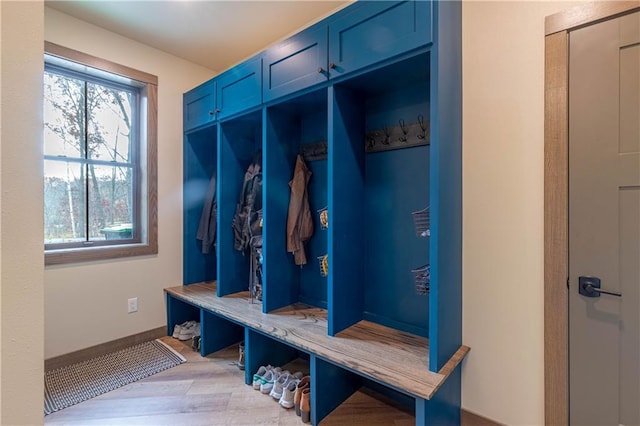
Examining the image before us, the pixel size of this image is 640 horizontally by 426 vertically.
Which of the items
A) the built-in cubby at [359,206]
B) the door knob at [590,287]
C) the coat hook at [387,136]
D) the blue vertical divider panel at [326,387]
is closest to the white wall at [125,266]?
the built-in cubby at [359,206]

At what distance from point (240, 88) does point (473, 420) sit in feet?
8.53

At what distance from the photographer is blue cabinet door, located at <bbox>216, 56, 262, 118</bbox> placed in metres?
2.11

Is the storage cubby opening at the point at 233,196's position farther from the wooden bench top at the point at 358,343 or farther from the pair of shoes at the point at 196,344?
the pair of shoes at the point at 196,344

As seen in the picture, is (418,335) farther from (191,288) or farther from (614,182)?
(191,288)

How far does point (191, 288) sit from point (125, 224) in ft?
2.69

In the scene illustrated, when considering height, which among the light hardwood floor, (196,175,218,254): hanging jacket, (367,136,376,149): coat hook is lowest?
the light hardwood floor

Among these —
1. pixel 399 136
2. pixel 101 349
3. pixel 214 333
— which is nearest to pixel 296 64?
pixel 399 136

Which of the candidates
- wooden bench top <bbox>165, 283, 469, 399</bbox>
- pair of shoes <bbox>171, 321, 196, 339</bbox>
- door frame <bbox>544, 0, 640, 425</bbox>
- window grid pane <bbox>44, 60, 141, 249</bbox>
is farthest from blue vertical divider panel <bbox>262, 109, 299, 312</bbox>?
door frame <bbox>544, 0, 640, 425</bbox>

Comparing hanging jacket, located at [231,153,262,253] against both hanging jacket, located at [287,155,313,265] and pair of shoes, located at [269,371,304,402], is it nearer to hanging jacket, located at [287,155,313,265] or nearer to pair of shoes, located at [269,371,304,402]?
hanging jacket, located at [287,155,313,265]

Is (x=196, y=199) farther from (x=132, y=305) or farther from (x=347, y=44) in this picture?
(x=347, y=44)

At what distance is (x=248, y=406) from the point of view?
5.92ft

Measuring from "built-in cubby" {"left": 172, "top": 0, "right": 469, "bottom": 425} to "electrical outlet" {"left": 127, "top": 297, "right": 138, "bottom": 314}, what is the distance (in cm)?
41

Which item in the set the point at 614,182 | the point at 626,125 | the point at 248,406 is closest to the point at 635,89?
the point at 626,125

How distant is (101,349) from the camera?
2.39 meters
